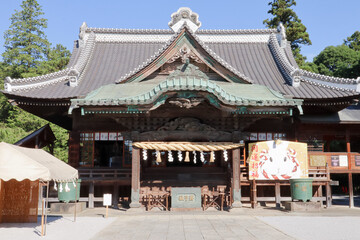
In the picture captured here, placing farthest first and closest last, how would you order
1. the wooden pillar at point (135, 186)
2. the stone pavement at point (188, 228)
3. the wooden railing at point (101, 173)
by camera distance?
the wooden railing at point (101, 173)
the wooden pillar at point (135, 186)
the stone pavement at point (188, 228)

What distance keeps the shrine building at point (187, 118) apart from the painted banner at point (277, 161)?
32 centimetres

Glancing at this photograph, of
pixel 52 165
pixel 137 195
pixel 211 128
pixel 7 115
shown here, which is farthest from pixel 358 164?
pixel 7 115

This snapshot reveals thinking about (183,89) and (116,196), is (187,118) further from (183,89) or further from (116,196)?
(116,196)

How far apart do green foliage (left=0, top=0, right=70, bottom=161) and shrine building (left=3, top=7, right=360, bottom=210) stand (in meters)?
16.5

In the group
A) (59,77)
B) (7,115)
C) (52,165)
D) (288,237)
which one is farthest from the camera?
(7,115)

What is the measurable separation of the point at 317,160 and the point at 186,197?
7150 mm

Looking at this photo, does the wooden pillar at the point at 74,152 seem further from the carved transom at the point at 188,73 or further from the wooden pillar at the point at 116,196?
the carved transom at the point at 188,73

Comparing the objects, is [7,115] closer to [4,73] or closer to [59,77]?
[4,73]

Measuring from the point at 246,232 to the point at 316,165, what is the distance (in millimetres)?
8410

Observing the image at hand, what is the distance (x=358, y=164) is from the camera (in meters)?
16.4

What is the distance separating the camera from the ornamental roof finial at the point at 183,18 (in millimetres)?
21219

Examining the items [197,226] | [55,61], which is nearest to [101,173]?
[197,226]

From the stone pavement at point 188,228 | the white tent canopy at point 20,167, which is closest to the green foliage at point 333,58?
the stone pavement at point 188,228

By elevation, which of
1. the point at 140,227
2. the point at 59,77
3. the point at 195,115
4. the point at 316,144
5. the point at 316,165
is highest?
the point at 59,77
